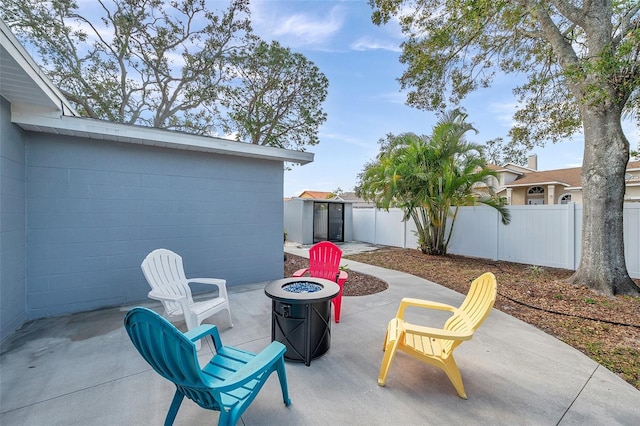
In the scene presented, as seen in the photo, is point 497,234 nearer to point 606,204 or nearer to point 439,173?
point 439,173

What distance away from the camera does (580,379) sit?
2498 mm

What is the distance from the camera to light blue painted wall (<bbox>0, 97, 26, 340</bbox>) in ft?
10.2

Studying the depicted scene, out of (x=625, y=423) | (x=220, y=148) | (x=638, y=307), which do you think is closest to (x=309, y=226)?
(x=220, y=148)

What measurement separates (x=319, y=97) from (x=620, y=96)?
358 inches

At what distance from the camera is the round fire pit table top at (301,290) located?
2.65m

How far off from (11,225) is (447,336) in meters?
4.95

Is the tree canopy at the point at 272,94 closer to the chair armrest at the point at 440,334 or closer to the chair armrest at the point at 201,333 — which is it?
the chair armrest at the point at 201,333

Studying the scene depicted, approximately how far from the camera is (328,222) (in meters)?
13.1

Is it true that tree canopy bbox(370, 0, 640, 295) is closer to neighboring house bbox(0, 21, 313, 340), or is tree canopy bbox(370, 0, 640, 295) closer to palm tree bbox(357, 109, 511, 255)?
palm tree bbox(357, 109, 511, 255)

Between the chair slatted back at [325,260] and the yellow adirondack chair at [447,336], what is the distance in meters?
1.66

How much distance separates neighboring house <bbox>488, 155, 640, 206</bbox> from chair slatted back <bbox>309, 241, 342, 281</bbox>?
46.0 ft

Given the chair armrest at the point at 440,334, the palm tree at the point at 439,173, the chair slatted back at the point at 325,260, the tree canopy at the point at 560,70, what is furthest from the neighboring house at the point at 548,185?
the chair armrest at the point at 440,334

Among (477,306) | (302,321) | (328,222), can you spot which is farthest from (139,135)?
(328,222)

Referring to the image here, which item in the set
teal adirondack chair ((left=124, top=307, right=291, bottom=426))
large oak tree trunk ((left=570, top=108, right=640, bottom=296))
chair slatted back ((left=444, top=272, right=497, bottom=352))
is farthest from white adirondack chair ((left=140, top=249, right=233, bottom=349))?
large oak tree trunk ((left=570, top=108, right=640, bottom=296))
